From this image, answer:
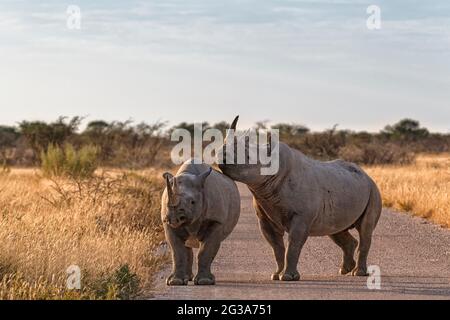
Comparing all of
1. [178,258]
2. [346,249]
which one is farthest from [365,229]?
[178,258]

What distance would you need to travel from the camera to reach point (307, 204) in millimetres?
11703

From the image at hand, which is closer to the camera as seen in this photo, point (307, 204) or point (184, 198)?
point (184, 198)

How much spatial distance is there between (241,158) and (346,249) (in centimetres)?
276

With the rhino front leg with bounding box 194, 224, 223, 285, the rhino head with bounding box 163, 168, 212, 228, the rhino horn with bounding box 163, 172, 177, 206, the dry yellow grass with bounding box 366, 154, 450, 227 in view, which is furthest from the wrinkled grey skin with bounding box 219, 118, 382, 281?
the dry yellow grass with bounding box 366, 154, 450, 227

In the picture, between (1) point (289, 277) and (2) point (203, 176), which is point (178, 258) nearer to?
(2) point (203, 176)

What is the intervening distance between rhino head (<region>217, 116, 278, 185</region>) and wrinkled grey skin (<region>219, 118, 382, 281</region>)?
0.01 metres

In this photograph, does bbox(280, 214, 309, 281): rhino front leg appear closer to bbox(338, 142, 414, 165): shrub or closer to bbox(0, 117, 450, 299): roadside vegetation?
bbox(0, 117, 450, 299): roadside vegetation

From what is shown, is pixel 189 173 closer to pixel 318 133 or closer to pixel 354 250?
pixel 354 250

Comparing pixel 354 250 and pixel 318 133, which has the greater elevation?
pixel 354 250

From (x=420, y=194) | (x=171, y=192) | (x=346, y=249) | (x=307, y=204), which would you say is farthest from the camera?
(x=420, y=194)
